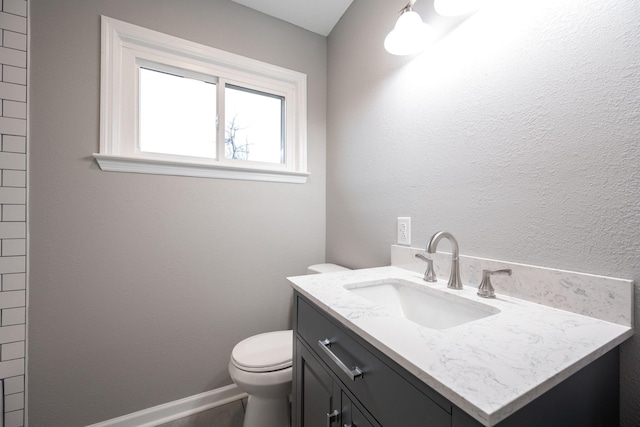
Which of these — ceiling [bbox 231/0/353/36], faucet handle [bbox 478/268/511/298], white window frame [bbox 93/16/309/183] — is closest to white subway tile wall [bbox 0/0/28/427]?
white window frame [bbox 93/16/309/183]

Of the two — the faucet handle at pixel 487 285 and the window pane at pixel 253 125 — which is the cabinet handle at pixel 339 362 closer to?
the faucet handle at pixel 487 285

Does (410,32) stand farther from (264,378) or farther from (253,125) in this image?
(264,378)

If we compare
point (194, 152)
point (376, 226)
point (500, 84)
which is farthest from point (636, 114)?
point (194, 152)

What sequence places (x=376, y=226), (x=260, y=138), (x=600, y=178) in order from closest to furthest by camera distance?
(x=600, y=178) → (x=376, y=226) → (x=260, y=138)

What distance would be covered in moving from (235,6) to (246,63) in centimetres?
35

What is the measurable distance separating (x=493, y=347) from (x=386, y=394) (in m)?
0.23

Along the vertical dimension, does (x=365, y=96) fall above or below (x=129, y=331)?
above

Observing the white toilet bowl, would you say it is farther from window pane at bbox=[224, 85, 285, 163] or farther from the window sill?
window pane at bbox=[224, 85, 285, 163]

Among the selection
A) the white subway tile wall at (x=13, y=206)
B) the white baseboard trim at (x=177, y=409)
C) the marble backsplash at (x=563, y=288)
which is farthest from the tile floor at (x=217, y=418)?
the marble backsplash at (x=563, y=288)

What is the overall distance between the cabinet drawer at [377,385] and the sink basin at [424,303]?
24 cm

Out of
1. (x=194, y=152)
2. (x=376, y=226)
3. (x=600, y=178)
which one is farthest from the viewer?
(x=194, y=152)

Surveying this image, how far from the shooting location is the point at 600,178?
0.62 m

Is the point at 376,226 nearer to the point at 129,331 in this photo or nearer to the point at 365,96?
the point at 365,96

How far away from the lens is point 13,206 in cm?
108
